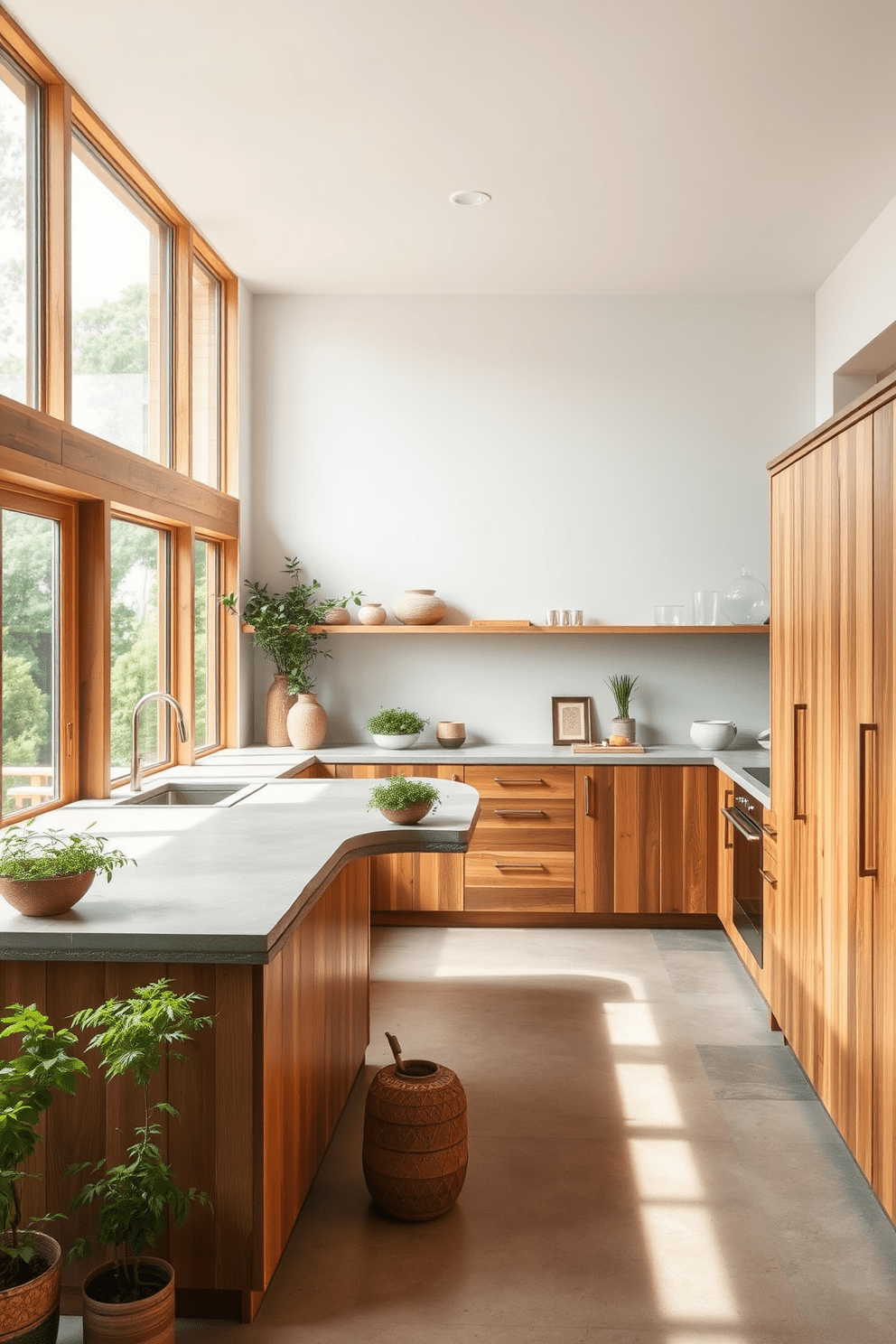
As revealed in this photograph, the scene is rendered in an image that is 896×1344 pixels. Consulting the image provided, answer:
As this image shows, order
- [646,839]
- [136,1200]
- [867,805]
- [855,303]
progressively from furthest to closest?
1. [646,839]
2. [855,303]
3. [867,805]
4. [136,1200]

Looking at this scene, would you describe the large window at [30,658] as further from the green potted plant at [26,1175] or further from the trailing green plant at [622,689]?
the trailing green plant at [622,689]

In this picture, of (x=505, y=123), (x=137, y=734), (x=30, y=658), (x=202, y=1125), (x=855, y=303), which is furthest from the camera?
(x=855, y=303)

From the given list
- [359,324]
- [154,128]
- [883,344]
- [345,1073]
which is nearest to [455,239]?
[359,324]

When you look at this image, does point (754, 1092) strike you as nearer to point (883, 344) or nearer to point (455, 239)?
point (883, 344)

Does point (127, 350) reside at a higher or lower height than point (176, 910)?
higher

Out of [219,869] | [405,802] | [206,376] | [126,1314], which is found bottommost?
[126,1314]

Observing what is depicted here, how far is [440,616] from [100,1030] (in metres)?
3.67

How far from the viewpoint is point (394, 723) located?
536cm

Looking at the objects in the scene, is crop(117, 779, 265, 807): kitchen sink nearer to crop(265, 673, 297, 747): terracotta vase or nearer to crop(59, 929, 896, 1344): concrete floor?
crop(59, 929, 896, 1344): concrete floor

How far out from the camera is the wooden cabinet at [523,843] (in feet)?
16.8

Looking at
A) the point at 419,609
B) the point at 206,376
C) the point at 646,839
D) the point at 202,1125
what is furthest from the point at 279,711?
the point at 202,1125

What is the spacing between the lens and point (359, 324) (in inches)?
225

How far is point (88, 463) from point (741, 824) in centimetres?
273

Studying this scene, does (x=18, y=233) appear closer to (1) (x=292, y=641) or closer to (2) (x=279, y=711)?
(1) (x=292, y=641)
